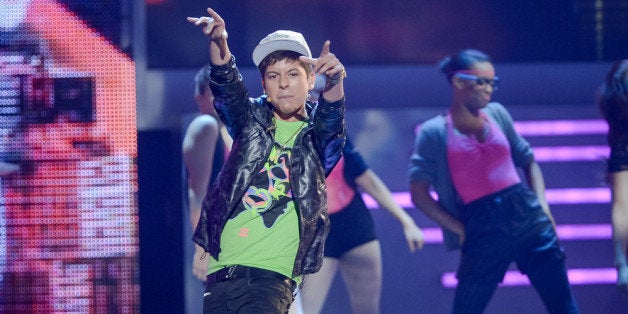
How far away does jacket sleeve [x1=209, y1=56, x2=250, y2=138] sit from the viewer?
2617 millimetres

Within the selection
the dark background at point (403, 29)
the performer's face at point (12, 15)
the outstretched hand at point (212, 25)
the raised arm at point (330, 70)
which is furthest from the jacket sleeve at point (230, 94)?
the performer's face at point (12, 15)

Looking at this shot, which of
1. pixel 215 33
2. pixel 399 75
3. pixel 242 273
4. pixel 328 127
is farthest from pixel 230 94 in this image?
pixel 399 75

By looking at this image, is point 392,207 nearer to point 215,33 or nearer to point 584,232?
point 584,232

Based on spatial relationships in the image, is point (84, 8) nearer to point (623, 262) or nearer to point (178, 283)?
point (178, 283)

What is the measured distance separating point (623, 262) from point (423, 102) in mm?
1500

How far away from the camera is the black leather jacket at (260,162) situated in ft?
8.48

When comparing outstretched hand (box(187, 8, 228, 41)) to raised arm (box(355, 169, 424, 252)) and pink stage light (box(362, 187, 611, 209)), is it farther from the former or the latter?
pink stage light (box(362, 187, 611, 209))

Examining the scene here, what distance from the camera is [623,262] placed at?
187 inches

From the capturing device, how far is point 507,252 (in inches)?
185

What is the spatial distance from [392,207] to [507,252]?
71 cm

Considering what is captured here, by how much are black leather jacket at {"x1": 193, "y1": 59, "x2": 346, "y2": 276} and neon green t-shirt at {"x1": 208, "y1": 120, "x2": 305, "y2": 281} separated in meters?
0.03

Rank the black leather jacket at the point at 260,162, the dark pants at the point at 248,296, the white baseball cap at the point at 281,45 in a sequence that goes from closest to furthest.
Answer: the dark pants at the point at 248,296 < the black leather jacket at the point at 260,162 < the white baseball cap at the point at 281,45

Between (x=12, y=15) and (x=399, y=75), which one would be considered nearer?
(x=12, y=15)

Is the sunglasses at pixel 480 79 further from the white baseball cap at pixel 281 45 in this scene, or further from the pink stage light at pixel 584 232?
the white baseball cap at pixel 281 45
